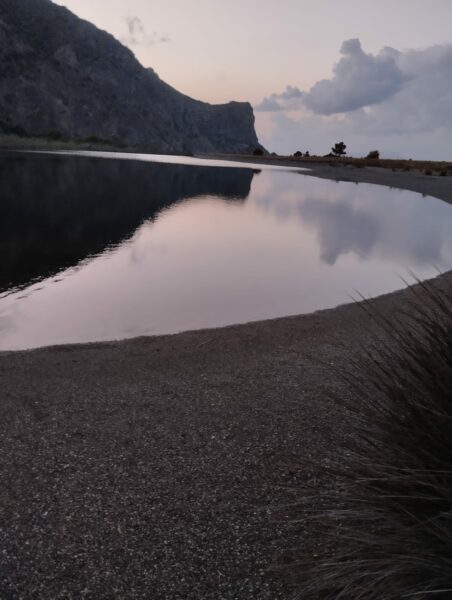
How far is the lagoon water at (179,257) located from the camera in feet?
40.9

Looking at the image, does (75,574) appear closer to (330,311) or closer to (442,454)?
(442,454)

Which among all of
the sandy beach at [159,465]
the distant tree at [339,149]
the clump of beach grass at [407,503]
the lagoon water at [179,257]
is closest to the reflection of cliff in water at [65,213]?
the lagoon water at [179,257]

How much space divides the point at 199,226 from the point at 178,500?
23.6 meters

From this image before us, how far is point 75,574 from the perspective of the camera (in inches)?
152

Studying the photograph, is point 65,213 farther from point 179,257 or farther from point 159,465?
point 159,465

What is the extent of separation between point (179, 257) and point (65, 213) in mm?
9959

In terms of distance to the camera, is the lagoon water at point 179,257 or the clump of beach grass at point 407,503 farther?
the lagoon water at point 179,257

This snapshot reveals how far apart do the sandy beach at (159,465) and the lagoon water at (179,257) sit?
2.23 m

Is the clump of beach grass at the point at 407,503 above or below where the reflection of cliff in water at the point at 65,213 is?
above

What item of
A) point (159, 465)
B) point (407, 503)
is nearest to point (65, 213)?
point (159, 465)

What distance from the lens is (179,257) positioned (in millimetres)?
20109

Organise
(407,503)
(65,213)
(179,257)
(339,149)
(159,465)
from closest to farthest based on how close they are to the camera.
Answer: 1. (407,503)
2. (159,465)
3. (179,257)
4. (65,213)
5. (339,149)

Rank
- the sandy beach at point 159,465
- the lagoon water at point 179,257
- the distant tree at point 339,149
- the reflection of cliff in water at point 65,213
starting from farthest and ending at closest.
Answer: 1. the distant tree at point 339,149
2. the reflection of cliff in water at point 65,213
3. the lagoon water at point 179,257
4. the sandy beach at point 159,465

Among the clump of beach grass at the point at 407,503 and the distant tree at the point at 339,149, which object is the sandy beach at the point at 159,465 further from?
the distant tree at the point at 339,149
